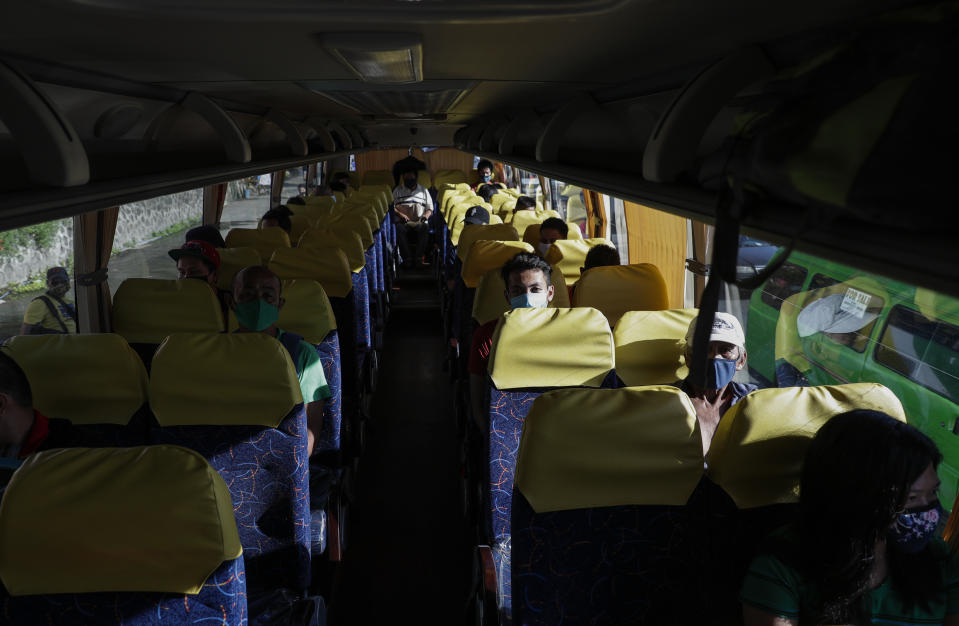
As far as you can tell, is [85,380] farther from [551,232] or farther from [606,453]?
[551,232]

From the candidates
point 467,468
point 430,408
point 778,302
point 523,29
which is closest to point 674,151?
point 523,29

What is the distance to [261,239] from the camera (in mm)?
5508

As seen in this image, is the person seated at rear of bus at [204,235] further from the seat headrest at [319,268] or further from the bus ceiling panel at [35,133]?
the bus ceiling panel at [35,133]

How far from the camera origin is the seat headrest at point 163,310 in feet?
10.7

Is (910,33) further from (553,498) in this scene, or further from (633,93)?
(633,93)

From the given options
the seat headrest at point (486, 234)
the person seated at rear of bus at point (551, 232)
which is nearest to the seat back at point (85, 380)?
the seat headrest at point (486, 234)

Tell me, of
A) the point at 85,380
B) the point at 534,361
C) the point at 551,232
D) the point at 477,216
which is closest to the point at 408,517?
the point at 534,361

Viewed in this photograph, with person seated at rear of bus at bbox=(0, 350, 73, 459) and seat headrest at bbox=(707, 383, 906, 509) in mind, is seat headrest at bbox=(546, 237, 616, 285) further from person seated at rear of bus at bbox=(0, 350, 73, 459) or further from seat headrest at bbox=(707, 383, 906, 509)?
person seated at rear of bus at bbox=(0, 350, 73, 459)

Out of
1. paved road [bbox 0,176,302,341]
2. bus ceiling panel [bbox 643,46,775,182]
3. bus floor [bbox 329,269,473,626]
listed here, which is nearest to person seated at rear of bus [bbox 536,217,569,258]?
bus floor [bbox 329,269,473,626]

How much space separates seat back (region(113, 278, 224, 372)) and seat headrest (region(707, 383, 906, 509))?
8.01 ft

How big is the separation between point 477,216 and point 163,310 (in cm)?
411

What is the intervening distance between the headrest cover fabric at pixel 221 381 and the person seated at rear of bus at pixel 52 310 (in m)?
2.75

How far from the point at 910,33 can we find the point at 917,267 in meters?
0.37

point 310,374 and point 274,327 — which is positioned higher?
point 274,327
